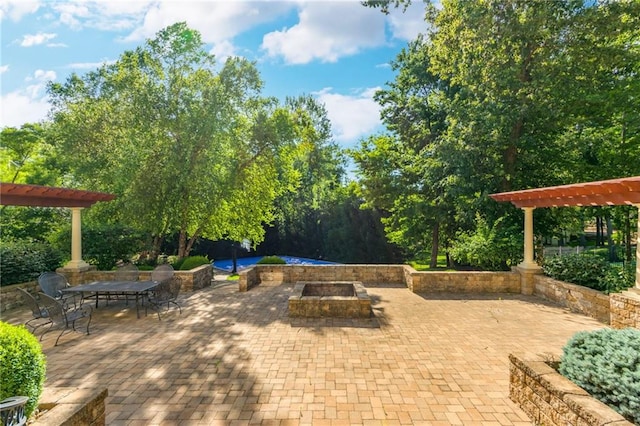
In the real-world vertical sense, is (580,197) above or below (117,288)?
above

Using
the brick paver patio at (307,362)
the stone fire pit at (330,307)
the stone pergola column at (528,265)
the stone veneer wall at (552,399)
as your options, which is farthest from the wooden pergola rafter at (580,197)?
the stone fire pit at (330,307)

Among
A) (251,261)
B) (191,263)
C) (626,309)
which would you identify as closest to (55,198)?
(191,263)

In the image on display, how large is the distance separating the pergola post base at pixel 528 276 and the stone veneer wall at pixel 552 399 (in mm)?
6499

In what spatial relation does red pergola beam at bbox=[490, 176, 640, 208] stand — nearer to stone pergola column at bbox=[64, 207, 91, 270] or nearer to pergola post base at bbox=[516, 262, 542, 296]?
pergola post base at bbox=[516, 262, 542, 296]

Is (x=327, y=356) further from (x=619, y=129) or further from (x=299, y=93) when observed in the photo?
(x=299, y=93)

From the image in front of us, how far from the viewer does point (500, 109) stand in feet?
37.0

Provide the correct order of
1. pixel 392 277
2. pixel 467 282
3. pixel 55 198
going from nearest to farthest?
pixel 55 198 → pixel 467 282 → pixel 392 277

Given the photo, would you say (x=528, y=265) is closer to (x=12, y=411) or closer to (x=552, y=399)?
(x=552, y=399)

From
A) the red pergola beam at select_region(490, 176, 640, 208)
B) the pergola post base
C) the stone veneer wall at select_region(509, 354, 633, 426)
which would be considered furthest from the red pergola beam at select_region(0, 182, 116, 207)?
the pergola post base

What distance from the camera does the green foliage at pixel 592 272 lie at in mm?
7621

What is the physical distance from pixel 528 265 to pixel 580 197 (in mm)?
3222

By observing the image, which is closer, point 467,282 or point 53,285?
point 53,285

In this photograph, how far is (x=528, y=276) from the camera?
9.55 metres

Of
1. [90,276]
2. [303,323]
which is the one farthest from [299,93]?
[303,323]
